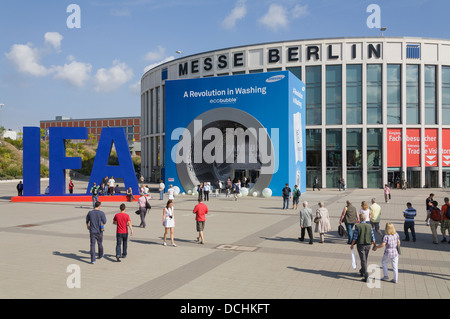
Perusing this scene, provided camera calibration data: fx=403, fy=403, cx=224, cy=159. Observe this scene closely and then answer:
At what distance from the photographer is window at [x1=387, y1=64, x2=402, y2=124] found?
41.9 m

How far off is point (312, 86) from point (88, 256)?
36681 mm

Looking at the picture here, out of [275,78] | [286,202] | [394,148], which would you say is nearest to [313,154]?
[394,148]

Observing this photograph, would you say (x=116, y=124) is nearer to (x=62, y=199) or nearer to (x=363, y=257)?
(x=62, y=199)

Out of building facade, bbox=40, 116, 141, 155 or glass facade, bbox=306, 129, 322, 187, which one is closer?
glass facade, bbox=306, 129, 322, 187

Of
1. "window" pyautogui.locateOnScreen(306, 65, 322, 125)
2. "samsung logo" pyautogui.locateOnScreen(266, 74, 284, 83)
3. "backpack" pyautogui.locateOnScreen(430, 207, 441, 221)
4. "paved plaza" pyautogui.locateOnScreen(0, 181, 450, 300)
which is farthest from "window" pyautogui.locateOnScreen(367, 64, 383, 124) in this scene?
"backpack" pyautogui.locateOnScreen(430, 207, 441, 221)

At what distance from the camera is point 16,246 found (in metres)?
12.1

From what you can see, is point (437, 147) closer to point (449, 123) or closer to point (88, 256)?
point (449, 123)

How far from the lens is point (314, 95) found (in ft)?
143

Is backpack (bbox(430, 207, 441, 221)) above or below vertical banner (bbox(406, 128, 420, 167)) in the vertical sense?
below

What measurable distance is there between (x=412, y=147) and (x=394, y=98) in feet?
17.8

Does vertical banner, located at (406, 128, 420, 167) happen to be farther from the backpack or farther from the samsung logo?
the backpack

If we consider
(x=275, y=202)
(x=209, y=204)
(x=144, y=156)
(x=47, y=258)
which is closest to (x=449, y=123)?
(x=275, y=202)

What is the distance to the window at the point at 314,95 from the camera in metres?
43.2

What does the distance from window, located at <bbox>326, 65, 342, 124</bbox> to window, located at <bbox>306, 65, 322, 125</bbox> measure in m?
0.83
